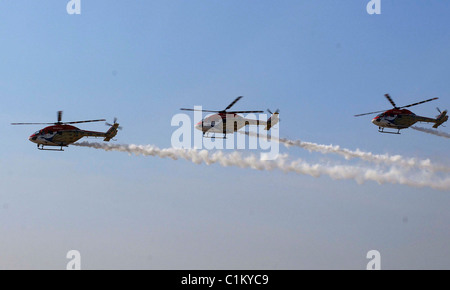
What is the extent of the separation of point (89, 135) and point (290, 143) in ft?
90.1

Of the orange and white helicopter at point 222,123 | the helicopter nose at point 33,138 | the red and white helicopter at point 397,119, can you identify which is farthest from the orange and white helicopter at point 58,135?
the red and white helicopter at point 397,119

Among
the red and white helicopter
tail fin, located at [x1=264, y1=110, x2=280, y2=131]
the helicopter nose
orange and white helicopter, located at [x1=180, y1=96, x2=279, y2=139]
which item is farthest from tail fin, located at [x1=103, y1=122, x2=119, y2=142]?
the red and white helicopter

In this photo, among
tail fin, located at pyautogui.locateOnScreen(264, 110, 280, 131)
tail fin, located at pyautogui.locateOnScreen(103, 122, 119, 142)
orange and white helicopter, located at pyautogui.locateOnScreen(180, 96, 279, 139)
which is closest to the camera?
orange and white helicopter, located at pyautogui.locateOnScreen(180, 96, 279, 139)

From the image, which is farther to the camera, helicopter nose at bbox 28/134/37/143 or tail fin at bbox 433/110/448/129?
tail fin at bbox 433/110/448/129

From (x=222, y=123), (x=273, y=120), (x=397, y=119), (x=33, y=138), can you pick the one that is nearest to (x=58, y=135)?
(x=33, y=138)

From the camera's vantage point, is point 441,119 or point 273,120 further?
point 441,119

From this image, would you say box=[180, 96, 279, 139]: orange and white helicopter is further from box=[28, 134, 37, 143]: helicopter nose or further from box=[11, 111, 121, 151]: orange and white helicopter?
box=[28, 134, 37, 143]: helicopter nose

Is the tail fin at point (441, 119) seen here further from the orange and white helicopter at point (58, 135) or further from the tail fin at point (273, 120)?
the orange and white helicopter at point (58, 135)

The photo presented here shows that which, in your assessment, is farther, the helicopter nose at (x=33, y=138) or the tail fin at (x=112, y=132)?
the tail fin at (x=112, y=132)

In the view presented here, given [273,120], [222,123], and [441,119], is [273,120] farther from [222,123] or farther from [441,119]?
[441,119]

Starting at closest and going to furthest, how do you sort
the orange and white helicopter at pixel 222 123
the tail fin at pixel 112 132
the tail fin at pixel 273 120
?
the orange and white helicopter at pixel 222 123 < the tail fin at pixel 273 120 < the tail fin at pixel 112 132

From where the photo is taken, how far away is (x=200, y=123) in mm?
82312
